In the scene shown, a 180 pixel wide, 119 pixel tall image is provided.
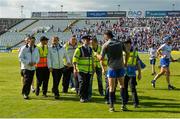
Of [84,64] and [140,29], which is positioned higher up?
[140,29]

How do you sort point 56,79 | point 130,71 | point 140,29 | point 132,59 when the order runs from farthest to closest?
1. point 140,29
2. point 56,79
3. point 132,59
4. point 130,71

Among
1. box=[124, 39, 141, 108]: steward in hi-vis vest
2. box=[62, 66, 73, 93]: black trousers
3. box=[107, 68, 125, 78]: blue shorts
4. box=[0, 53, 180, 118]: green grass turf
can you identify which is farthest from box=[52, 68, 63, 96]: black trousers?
box=[107, 68, 125, 78]: blue shorts

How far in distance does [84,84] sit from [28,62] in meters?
1.97

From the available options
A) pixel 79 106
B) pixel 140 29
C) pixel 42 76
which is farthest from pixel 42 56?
pixel 140 29

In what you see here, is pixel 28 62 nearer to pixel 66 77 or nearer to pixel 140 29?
pixel 66 77

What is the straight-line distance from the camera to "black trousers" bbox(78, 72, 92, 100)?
15.5 m

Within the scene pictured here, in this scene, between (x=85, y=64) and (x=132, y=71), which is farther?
(x=85, y=64)

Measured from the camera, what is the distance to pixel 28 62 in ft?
52.7

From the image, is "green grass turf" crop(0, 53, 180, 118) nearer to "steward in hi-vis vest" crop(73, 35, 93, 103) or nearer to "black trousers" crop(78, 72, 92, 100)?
"black trousers" crop(78, 72, 92, 100)

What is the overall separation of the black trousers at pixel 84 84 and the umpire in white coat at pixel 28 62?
1.62 meters

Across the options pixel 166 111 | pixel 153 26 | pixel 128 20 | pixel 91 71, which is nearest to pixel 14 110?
pixel 91 71

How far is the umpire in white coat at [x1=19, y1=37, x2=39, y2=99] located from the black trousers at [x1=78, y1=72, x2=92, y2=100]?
5.31ft

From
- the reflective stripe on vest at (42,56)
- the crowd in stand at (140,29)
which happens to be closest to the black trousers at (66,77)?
the reflective stripe on vest at (42,56)

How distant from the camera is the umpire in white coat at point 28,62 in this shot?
16.1 meters
